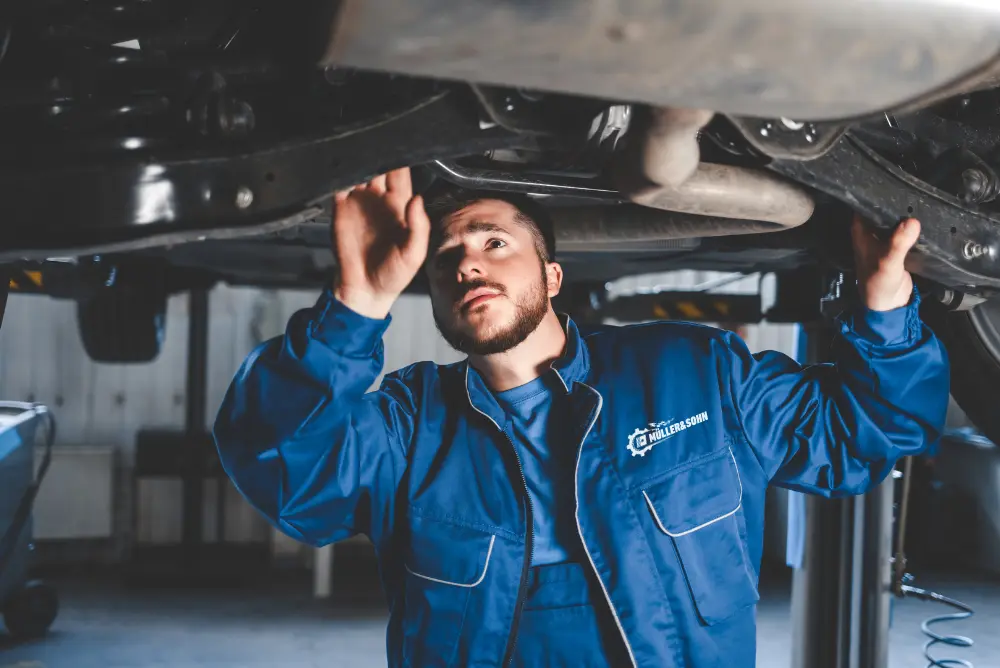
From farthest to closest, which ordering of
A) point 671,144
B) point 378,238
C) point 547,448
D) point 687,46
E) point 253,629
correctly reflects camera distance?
1. point 253,629
2. point 547,448
3. point 378,238
4. point 671,144
5. point 687,46

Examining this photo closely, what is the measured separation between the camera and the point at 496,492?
114 cm

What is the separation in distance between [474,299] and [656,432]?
30 cm

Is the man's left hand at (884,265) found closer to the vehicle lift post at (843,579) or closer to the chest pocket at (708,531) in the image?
the chest pocket at (708,531)

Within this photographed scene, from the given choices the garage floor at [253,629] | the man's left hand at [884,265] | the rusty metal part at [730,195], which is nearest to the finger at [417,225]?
the rusty metal part at [730,195]

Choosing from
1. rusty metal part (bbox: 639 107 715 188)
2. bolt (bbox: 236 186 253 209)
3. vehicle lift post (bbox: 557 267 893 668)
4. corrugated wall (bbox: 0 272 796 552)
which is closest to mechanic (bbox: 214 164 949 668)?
bolt (bbox: 236 186 253 209)

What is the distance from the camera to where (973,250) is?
0.93m

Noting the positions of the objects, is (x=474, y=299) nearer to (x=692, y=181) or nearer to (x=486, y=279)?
(x=486, y=279)

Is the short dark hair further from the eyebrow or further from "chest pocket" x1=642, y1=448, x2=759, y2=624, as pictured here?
"chest pocket" x1=642, y1=448, x2=759, y2=624

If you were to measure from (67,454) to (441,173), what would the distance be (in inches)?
148

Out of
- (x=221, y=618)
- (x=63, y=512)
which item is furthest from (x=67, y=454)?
(x=221, y=618)

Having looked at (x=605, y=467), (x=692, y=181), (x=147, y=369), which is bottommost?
(x=147, y=369)

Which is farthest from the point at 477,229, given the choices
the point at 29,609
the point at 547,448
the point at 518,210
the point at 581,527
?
the point at 29,609

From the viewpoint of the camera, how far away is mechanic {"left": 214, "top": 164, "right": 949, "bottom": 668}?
1.01m

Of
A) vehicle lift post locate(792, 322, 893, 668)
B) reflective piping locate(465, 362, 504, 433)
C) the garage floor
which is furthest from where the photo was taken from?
the garage floor
